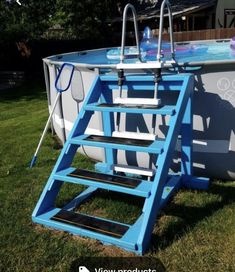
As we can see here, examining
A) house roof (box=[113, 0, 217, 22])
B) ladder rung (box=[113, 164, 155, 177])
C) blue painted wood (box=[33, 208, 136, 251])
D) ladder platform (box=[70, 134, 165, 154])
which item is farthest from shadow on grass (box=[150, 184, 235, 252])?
house roof (box=[113, 0, 217, 22])

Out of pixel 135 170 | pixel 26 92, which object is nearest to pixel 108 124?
pixel 135 170

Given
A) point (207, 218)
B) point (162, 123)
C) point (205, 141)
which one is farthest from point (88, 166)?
point (207, 218)

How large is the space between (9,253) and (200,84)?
2.48m

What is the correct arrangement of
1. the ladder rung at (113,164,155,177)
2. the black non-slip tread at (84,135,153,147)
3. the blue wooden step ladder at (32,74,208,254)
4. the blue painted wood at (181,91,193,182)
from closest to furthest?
the blue wooden step ladder at (32,74,208,254) → the black non-slip tread at (84,135,153,147) → the ladder rung at (113,164,155,177) → the blue painted wood at (181,91,193,182)

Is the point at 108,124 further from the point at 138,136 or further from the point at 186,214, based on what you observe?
the point at 186,214

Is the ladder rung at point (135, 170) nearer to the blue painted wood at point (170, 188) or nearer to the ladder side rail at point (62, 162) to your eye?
the blue painted wood at point (170, 188)

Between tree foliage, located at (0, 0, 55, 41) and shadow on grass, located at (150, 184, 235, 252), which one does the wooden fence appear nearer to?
tree foliage, located at (0, 0, 55, 41)

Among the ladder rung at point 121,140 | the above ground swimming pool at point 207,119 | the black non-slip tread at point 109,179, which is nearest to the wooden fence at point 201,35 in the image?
the above ground swimming pool at point 207,119

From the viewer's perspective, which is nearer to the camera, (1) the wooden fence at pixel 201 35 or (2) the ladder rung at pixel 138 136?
(2) the ladder rung at pixel 138 136

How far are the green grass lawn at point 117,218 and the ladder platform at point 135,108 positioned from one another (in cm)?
93

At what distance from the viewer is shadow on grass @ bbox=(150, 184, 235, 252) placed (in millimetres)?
3265

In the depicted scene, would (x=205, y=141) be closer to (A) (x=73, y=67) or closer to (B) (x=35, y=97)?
(A) (x=73, y=67)

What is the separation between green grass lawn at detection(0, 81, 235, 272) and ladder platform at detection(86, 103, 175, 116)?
93cm

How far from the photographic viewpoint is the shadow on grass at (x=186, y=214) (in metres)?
3.27
